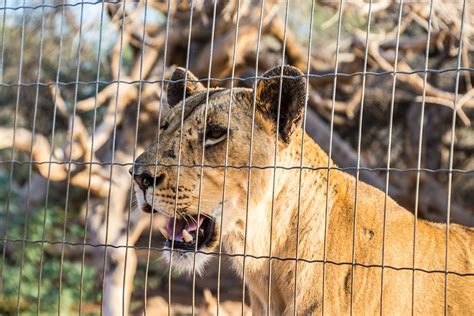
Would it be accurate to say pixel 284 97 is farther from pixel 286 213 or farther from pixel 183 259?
pixel 183 259

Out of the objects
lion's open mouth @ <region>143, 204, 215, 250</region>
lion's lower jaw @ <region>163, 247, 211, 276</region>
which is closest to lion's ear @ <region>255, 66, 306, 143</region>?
lion's open mouth @ <region>143, 204, 215, 250</region>

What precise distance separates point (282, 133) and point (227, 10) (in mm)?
3405

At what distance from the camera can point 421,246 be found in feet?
12.8

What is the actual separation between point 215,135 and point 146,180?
415 millimetres

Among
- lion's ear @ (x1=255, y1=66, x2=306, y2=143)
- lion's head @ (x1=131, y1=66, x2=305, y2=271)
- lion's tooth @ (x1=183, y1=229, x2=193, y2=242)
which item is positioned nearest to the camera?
lion's ear @ (x1=255, y1=66, x2=306, y2=143)

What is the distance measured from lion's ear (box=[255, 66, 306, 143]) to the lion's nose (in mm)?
607

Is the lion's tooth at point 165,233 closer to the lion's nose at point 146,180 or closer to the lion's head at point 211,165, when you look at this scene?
the lion's head at point 211,165

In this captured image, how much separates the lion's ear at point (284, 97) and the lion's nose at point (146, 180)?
607 mm

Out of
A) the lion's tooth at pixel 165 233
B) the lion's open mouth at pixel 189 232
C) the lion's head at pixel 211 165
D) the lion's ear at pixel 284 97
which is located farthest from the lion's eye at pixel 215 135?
the lion's tooth at pixel 165 233

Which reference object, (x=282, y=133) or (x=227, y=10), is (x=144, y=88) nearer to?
(x=227, y=10)

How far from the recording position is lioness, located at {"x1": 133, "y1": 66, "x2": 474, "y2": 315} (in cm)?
378

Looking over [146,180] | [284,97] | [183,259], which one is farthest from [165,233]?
[284,97]

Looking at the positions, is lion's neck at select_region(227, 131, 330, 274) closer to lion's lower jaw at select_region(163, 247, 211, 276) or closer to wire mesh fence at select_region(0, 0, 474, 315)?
wire mesh fence at select_region(0, 0, 474, 315)

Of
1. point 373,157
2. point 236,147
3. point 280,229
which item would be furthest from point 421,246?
point 373,157
